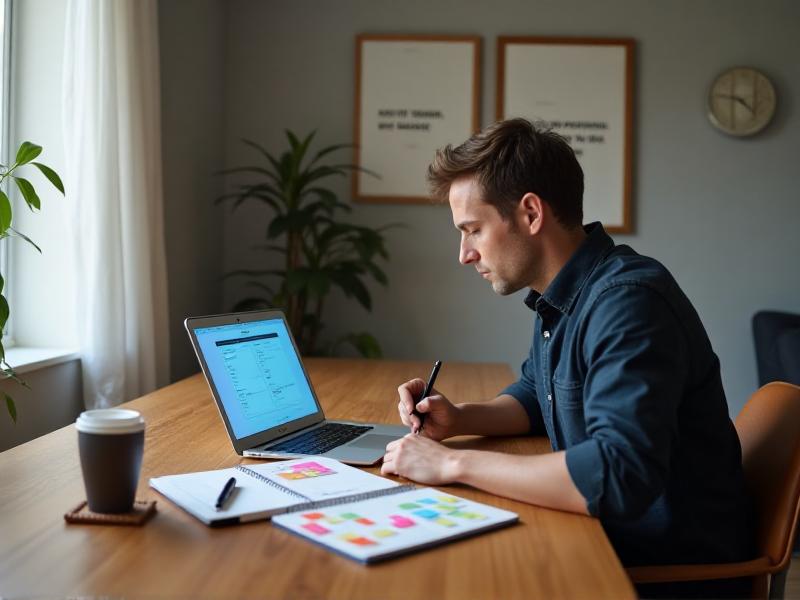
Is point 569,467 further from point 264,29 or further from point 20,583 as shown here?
point 264,29

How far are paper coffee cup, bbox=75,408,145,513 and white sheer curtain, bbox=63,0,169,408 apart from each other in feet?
5.06

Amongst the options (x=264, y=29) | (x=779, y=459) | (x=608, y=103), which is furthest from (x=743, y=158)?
(x=779, y=459)

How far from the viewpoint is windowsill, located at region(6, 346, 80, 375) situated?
2.28 m

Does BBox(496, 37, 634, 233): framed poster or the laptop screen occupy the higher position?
BBox(496, 37, 634, 233): framed poster

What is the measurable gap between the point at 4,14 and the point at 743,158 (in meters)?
2.95

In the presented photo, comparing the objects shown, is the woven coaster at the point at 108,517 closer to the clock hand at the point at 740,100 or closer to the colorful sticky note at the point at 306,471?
the colorful sticky note at the point at 306,471

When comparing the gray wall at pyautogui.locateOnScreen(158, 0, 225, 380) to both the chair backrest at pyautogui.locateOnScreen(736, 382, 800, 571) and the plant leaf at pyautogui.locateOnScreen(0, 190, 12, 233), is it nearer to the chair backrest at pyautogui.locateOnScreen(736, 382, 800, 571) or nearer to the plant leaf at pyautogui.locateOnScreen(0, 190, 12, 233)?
the plant leaf at pyautogui.locateOnScreen(0, 190, 12, 233)

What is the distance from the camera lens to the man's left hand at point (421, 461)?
1241 millimetres

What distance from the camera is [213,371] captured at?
1468 mm

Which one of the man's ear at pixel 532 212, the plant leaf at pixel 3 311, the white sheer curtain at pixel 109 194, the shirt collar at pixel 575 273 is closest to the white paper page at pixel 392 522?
the shirt collar at pixel 575 273

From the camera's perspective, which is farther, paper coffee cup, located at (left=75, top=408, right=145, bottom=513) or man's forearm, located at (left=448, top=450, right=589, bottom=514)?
man's forearm, located at (left=448, top=450, right=589, bottom=514)

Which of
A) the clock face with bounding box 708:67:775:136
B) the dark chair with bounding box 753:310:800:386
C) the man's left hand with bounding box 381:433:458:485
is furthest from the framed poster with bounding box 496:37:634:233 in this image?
the man's left hand with bounding box 381:433:458:485

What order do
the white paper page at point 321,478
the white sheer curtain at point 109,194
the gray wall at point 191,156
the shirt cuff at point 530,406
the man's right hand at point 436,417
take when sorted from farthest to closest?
1. the gray wall at point 191,156
2. the white sheer curtain at point 109,194
3. the shirt cuff at point 530,406
4. the man's right hand at point 436,417
5. the white paper page at point 321,478

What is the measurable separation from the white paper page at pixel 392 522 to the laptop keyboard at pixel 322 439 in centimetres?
33
